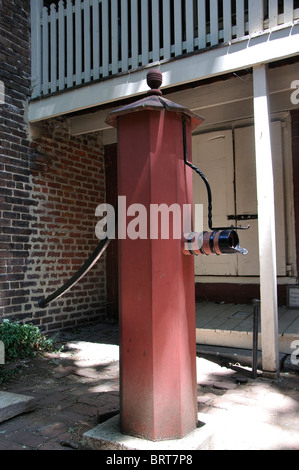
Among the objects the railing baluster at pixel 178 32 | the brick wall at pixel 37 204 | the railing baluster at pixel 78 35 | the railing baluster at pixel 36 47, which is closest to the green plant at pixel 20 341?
the brick wall at pixel 37 204

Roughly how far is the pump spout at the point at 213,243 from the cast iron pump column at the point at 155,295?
5 centimetres

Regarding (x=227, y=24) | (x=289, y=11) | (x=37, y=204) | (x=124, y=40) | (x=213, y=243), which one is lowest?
(x=213, y=243)

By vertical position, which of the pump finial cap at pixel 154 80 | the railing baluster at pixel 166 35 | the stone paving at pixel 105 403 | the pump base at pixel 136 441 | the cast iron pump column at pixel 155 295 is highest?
the railing baluster at pixel 166 35

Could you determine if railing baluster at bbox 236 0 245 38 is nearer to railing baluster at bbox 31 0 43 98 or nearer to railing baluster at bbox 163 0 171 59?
railing baluster at bbox 163 0 171 59

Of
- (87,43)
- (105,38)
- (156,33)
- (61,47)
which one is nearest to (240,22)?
(156,33)

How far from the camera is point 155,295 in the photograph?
1948 mm

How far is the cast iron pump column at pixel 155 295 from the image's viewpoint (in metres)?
1.93

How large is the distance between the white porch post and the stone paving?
31 cm

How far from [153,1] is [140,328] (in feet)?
12.3

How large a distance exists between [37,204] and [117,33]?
7.53 feet

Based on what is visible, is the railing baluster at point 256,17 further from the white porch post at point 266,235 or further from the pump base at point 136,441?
the pump base at point 136,441

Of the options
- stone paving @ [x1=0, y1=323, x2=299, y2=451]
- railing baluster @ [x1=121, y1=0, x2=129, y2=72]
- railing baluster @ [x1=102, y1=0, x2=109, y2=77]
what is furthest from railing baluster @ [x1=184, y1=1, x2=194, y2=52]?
stone paving @ [x1=0, y1=323, x2=299, y2=451]

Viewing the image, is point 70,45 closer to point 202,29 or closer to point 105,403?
point 202,29
